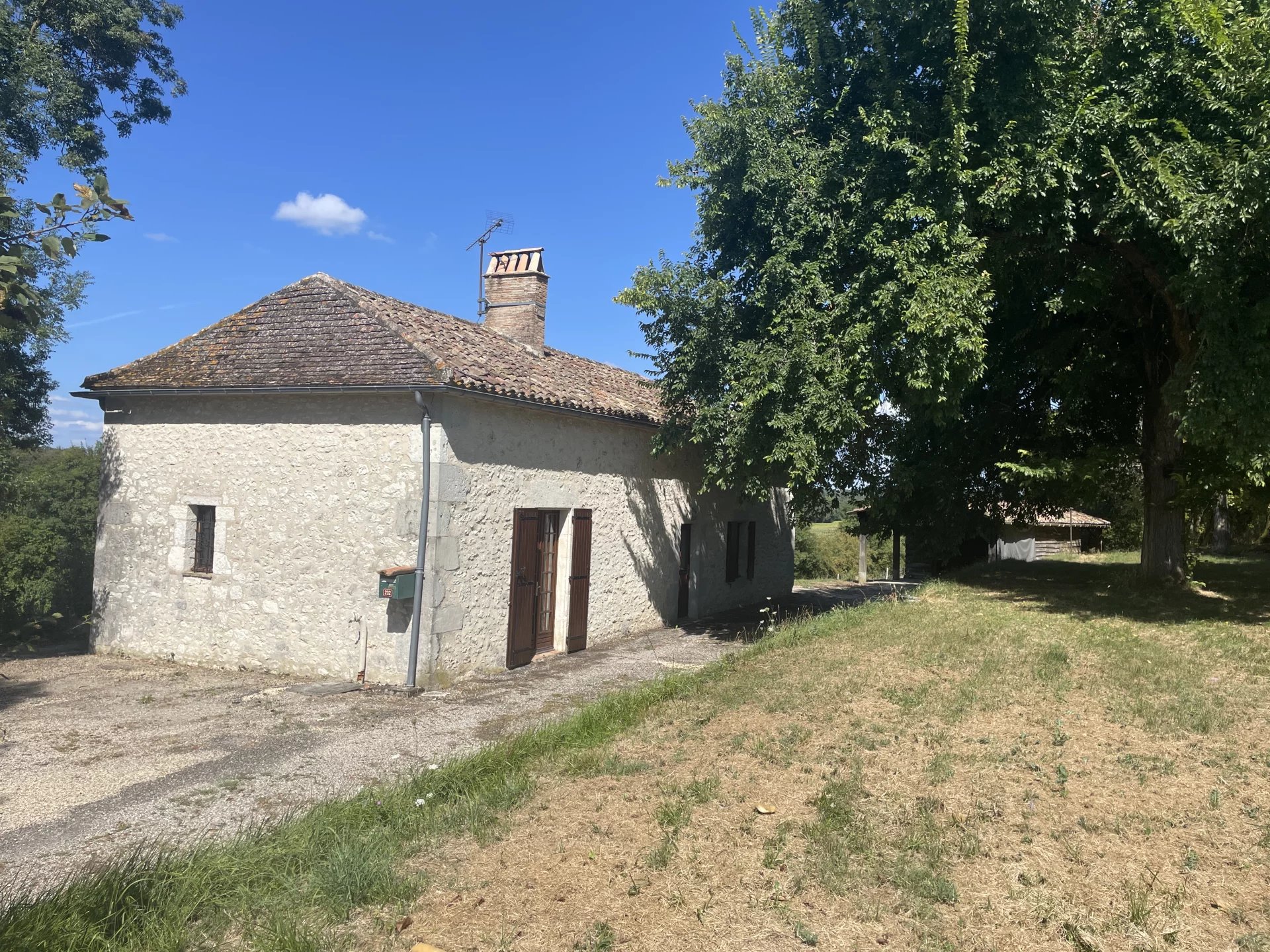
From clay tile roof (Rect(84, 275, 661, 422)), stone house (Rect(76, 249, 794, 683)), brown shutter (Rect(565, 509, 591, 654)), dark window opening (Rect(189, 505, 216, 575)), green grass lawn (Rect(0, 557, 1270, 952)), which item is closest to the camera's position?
green grass lawn (Rect(0, 557, 1270, 952))

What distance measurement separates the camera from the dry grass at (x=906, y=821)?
3834mm

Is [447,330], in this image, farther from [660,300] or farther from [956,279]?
[956,279]

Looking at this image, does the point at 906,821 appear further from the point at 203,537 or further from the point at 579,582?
the point at 203,537

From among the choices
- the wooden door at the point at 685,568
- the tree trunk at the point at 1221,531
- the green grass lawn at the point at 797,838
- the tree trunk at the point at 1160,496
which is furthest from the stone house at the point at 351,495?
the tree trunk at the point at 1221,531

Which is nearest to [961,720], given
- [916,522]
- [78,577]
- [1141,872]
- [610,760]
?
[1141,872]

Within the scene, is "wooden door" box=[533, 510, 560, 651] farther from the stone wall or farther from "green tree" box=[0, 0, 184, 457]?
"green tree" box=[0, 0, 184, 457]

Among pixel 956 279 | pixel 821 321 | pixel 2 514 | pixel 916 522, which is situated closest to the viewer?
pixel 956 279

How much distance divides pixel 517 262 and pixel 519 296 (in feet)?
1.97

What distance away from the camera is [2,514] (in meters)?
17.6

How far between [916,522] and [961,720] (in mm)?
10188

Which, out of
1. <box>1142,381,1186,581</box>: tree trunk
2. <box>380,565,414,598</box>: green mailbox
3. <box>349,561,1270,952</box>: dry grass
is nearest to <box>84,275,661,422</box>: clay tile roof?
<box>380,565,414,598</box>: green mailbox

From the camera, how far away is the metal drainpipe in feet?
30.8

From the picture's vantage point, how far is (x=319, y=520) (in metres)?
10.1

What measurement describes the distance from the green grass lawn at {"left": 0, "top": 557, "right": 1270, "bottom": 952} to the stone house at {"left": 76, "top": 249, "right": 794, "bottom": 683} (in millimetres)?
3302
